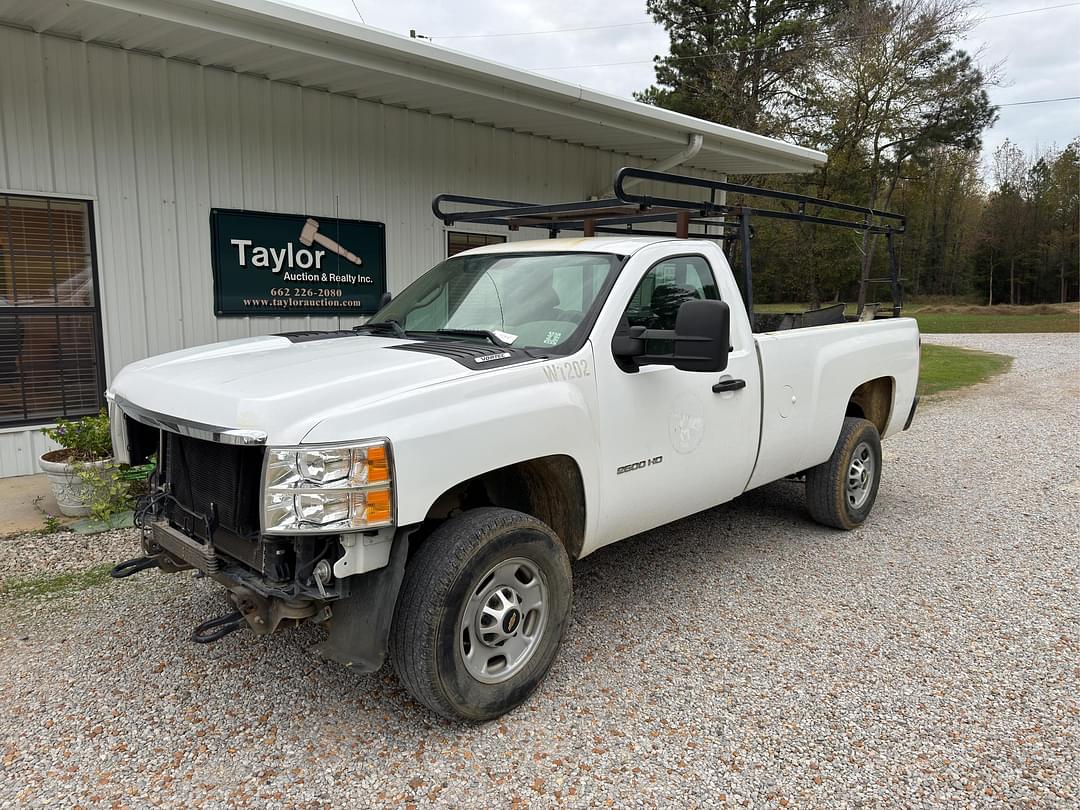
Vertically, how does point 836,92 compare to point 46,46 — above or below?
above

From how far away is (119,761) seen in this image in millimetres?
2881

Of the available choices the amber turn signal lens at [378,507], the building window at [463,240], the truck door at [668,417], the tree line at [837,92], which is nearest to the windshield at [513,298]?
the truck door at [668,417]

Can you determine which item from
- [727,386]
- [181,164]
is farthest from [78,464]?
[727,386]

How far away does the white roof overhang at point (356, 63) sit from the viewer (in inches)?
221

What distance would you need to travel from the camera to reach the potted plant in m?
5.42

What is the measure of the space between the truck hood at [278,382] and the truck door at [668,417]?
34.3 inches

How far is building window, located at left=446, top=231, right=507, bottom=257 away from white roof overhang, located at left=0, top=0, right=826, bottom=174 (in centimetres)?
129

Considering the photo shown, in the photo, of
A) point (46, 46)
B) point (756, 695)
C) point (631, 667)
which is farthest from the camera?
point (46, 46)

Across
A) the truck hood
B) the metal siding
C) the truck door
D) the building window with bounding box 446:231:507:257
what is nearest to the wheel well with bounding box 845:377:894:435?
the truck door

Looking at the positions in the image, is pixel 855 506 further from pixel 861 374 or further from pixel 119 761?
pixel 119 761

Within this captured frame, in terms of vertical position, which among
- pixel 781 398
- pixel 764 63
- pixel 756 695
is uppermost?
pixel 764 63

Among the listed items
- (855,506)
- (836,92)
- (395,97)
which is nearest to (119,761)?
(855,506)

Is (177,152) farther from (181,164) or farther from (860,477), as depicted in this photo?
(860,477)

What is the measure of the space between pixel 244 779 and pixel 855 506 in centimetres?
445
